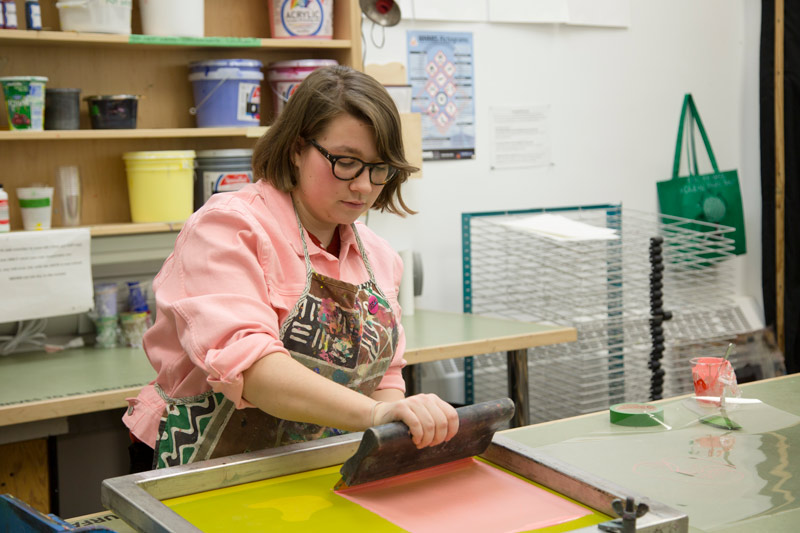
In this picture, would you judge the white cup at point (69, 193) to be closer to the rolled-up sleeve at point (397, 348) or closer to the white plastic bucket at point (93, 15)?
the white plastic bucket at point (93, 15)

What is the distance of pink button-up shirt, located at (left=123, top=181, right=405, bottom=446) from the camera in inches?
49.9

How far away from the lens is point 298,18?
2875mm

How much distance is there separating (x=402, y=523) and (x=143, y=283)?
195 cm

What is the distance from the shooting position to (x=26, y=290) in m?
2.53

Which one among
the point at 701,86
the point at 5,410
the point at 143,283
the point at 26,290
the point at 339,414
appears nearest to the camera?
the point at 339,414

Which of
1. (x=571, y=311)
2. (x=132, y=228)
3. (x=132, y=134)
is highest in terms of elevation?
(x=132, y=134)

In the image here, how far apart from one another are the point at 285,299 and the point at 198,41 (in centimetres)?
150

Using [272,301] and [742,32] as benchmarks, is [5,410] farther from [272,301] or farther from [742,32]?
[742,32]

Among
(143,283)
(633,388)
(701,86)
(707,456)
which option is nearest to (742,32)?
(701,86)

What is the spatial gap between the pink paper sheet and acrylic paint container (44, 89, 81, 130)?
1761 millimetres

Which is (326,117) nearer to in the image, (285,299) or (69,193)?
(285,299)

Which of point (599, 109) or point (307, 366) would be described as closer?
point (307, 366)

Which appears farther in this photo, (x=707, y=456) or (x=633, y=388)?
(x=633, y=388)

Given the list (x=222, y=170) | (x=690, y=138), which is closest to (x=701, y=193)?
(x=690, y=138)
